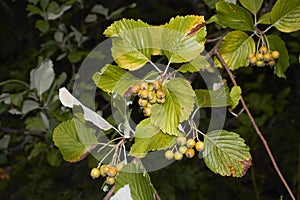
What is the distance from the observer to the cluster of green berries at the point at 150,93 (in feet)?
2.00

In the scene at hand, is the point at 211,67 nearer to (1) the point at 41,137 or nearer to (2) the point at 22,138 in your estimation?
(1) the point at 41,137

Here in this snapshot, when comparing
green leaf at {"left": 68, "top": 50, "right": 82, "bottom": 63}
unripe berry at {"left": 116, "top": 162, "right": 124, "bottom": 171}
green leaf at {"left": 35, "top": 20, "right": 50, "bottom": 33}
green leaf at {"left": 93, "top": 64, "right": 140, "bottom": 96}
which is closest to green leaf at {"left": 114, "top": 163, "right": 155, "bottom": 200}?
unripe berry at {"left": 116, "top": 162, "right": 124, "bottom": 171}

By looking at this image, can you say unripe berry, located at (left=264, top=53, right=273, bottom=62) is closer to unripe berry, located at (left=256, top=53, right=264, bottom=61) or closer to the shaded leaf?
unripe berry, located at (left=256, top=53, right=264, bottom=61)

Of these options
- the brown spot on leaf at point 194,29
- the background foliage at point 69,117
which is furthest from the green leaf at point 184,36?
the background foliage at point 69,117

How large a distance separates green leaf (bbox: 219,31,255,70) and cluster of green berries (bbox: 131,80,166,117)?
271 mm

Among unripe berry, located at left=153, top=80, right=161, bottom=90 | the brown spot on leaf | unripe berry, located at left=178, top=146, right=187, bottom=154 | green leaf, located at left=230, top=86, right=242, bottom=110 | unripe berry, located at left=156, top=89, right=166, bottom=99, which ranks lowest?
unripe berry, located at left=178, top=146, right=187, bottom=154

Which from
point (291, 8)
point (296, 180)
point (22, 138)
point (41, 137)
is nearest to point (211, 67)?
point (291, 8)

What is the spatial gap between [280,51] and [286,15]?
4.2 inches

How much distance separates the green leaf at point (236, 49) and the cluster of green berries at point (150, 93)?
0.27m

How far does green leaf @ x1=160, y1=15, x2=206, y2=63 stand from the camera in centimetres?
66

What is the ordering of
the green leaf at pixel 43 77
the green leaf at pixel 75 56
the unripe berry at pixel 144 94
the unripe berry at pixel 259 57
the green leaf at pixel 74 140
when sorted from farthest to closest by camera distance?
the green leaf at pixel 75 56
the green leaf at pixel 43 77
the unripe berry at pixel 259 57
the green leaf at pixel 74 140
the unripe berry at pixel 144 94

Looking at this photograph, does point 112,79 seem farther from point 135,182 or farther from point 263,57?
point 263,57

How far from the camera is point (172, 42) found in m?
0.66

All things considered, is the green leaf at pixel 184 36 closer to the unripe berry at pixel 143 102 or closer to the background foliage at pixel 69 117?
the unripe berry at pixel 143 102
